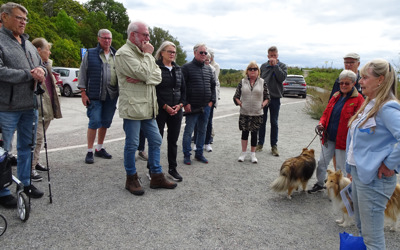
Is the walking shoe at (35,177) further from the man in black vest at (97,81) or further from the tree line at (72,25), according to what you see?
the tree line at (72,25)

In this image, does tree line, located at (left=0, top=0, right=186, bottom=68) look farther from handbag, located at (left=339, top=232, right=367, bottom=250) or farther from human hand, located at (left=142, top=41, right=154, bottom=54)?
handbag, located at (left=339, top=232, right=367, bottom=250)

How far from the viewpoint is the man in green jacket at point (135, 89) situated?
12.1 ft

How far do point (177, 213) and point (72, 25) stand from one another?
43327 millimetres

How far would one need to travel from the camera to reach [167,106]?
4387mm

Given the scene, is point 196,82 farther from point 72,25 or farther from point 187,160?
point 72,25

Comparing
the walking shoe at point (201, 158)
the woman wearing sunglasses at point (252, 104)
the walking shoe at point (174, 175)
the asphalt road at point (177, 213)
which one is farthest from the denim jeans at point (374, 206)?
the walking shoe at point (201, 158)

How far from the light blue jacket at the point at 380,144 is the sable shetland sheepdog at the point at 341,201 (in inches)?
53.4

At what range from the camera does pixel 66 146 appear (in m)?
6.08

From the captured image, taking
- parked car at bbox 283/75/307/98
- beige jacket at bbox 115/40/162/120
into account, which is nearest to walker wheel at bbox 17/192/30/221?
beige jacket at bbox 115/40/162/120

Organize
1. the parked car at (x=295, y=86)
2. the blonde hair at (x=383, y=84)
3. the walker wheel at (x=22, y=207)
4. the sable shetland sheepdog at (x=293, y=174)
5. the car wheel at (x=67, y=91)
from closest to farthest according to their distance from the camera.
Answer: the blonde hair at (x=383, y=84) < the walker wheel at (x=22, y=207) < the sable shetland sheepdog at (x=293, y=174) < the car wheel at (x=67, y=91) < the parked car at (x=295, y=86)

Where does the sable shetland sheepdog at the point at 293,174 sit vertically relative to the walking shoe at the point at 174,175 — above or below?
above

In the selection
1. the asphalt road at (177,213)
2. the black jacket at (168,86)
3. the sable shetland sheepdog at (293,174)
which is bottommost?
the asphalt road at (177,213)

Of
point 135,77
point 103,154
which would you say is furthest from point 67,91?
point 135,77

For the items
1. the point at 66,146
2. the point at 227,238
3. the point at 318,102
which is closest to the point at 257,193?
the point at 227,238
